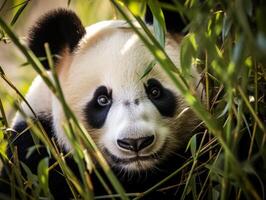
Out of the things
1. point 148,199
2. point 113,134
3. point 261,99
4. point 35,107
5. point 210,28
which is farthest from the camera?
point 35,107

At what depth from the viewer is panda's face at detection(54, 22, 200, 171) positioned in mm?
2176

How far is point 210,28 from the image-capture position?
1.91 m

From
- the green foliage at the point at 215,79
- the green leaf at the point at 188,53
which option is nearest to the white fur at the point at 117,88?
the green foliage at the point at 215,79

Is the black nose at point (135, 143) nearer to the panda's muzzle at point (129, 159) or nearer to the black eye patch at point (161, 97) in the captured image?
the panda's muzzle at point (129, 159)

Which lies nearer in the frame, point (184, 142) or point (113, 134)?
point (113, 134)

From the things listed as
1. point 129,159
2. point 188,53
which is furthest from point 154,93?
point 188,53

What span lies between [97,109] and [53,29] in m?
0.38

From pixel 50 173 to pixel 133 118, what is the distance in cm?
56

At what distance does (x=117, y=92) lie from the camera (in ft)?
7.60

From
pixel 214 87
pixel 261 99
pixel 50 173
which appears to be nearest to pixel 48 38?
pixel 50 173

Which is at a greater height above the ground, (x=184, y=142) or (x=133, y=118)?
(x=133, y=118)

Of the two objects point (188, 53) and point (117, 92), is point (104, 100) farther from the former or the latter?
point (188, 53)

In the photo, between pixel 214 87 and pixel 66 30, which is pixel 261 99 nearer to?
pixel 214 87

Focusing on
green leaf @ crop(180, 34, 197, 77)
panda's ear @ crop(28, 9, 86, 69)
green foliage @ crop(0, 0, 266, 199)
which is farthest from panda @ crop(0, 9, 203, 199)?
green leaf @ crop(180, 34, 197, 77)
